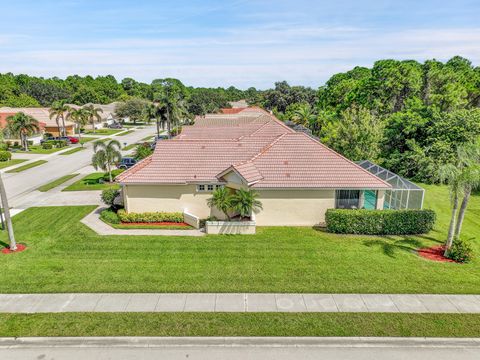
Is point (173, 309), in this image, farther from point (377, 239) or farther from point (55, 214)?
point (55, 214)

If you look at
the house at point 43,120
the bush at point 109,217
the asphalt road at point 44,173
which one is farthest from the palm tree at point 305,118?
the house at point 43,120

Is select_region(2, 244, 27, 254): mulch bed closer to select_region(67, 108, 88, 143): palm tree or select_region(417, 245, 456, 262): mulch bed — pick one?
select_region(417, 245, 456, 262): mulch bed

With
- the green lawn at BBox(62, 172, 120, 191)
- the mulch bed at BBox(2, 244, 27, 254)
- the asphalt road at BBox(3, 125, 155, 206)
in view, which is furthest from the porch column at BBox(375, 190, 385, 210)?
the asphalt road at BBox(3, 125, 155, 206)

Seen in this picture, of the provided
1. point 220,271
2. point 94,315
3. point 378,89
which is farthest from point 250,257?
point 378,89

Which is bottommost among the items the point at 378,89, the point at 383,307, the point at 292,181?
the point at 383,307

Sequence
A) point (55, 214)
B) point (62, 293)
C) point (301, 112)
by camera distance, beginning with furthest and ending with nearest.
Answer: point (301, 112), point (55, 214), point (62, 293)

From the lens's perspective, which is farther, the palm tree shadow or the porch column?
the porch column
